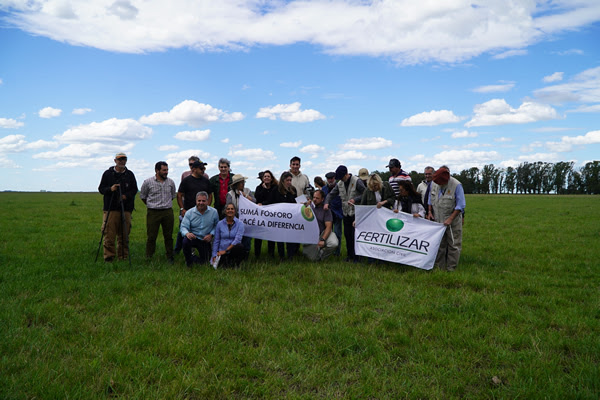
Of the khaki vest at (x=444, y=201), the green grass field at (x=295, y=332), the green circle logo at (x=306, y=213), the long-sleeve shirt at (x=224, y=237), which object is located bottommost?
the green grass field at (x=295, y=332)

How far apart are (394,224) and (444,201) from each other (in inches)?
48.4

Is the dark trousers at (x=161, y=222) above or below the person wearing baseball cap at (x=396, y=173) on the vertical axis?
below

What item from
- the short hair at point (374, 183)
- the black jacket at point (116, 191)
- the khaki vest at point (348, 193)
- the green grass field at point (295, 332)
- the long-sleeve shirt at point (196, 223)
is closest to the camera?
the green grass field at point (295, 332)

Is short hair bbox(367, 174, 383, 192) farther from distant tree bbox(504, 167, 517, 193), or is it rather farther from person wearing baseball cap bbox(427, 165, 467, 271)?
distant tree bbox(504, 167, 517, 193)

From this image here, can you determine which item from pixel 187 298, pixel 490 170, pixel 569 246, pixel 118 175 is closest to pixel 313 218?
pixel 187 298

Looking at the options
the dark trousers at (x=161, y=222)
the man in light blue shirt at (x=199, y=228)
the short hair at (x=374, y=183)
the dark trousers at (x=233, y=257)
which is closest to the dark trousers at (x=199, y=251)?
the man in light blue shirt at (x=199, y=228)

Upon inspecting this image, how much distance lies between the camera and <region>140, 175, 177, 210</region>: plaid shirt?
9.32m

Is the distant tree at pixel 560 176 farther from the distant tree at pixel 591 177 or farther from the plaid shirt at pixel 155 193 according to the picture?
the plaid shirt at pixel 155 193

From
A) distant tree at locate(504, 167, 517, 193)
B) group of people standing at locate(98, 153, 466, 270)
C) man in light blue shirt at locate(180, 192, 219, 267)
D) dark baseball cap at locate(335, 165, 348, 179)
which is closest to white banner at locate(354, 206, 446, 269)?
group of people standing at locate(98, 153, 466, 270)

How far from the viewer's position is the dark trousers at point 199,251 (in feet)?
28.9

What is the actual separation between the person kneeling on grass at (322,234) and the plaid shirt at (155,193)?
3.51 meters

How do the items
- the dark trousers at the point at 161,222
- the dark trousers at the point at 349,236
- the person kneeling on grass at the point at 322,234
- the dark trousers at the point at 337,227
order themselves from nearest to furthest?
the dark trousers at the point at 161,222
the person kneeling on grass at the point at 322,234
the dark trousers at the point at 349,236
the dark trousers at the point at 337,227

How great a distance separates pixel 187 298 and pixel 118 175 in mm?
4329

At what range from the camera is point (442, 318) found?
5.81 m
